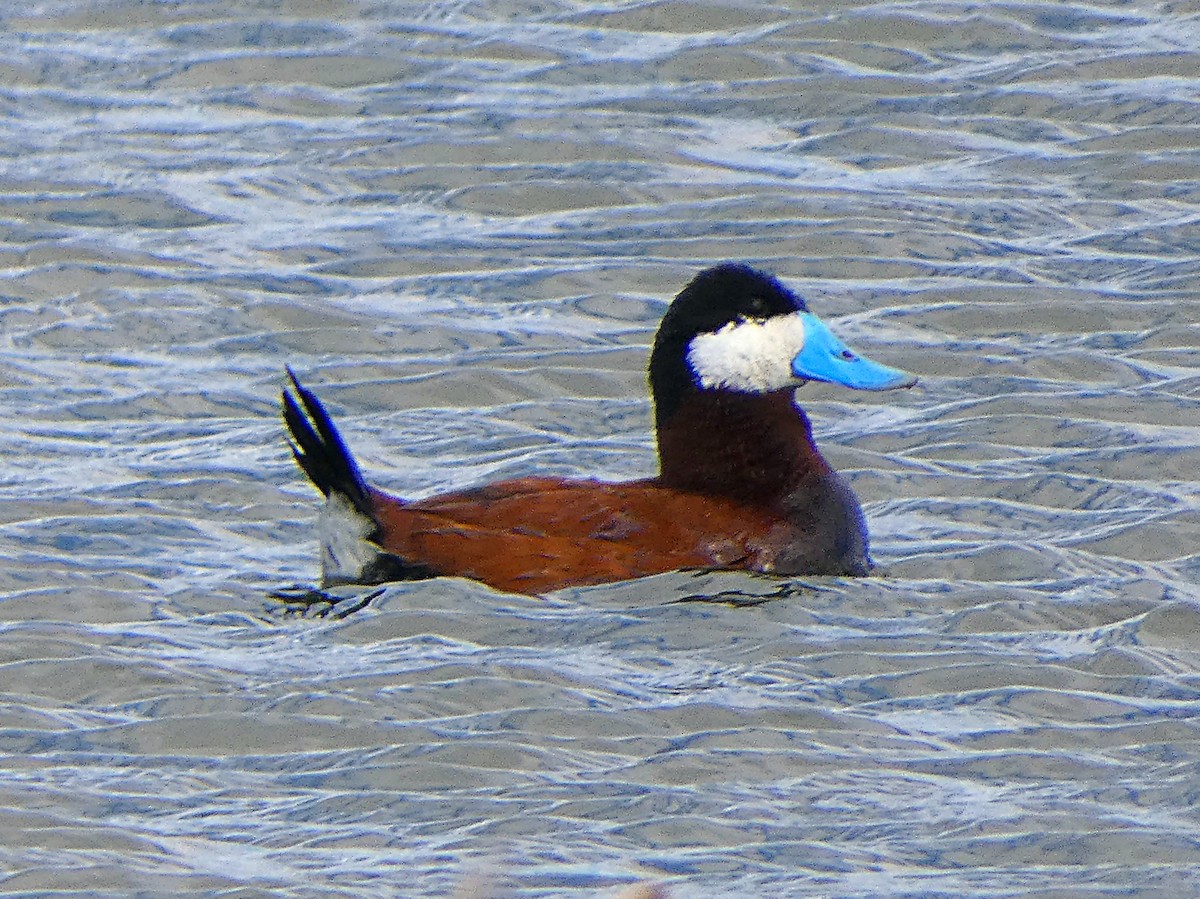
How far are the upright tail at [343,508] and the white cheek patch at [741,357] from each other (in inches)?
36.3

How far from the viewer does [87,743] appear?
5.27m

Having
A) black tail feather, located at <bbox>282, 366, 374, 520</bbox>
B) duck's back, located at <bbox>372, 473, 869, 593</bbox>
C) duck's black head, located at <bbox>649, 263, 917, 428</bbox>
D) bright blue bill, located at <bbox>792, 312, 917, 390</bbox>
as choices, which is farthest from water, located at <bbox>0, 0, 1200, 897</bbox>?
duck's black head, located at <bbox>649, 263, 917, 428</bbox>

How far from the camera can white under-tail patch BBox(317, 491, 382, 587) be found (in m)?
6.10

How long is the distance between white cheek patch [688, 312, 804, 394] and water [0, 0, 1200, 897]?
566 millimetres

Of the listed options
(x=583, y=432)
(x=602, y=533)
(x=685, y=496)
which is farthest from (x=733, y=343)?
(x=583, y=432)

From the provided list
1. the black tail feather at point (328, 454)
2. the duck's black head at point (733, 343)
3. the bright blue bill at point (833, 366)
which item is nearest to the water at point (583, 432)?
the black tail feather at point (328, 454)

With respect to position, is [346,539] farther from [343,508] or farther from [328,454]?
[328,454]

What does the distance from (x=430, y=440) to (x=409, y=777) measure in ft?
9.40

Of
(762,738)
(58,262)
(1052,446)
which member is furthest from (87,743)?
(58,262)

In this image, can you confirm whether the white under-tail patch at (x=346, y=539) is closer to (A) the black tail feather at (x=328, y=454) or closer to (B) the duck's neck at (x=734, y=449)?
(A) the black tail feather at (x=328, y=454)

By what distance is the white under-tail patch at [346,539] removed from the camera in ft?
20.0

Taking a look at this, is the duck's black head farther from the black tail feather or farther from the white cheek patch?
the black tail feather

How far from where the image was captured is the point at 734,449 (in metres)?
6.48

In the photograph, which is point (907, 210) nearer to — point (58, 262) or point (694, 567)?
point (58, 262)
